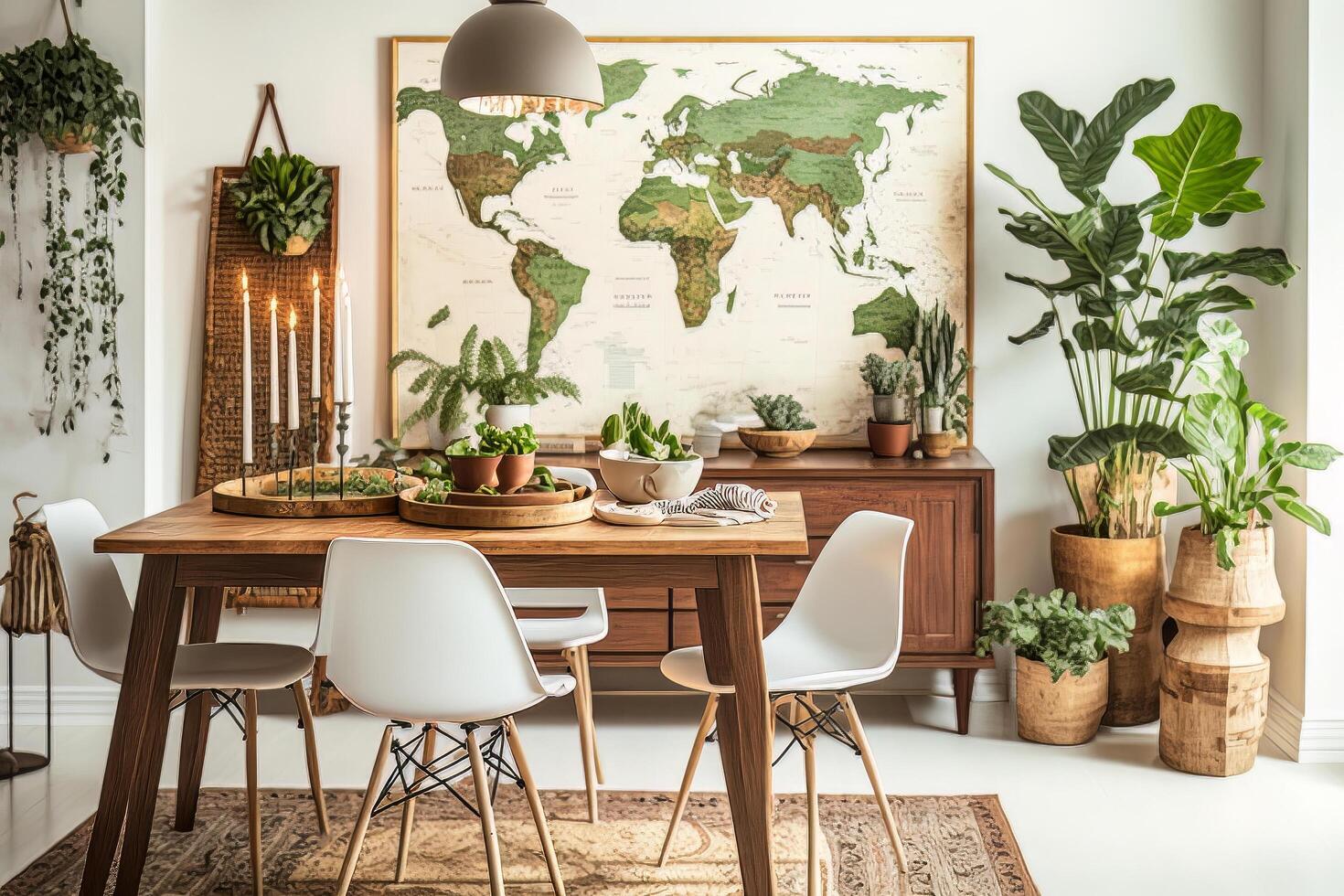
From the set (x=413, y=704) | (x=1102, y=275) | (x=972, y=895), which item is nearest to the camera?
(x=413, y=704)

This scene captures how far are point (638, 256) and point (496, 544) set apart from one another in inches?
81.8

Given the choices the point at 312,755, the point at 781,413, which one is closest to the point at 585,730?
the point at 312,755

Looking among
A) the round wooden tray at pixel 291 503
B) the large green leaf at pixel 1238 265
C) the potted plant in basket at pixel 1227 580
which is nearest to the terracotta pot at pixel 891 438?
the potted plant in basket at pixel 1227 580

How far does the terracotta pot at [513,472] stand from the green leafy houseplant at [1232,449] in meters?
2.02

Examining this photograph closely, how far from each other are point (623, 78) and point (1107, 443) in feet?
6.62

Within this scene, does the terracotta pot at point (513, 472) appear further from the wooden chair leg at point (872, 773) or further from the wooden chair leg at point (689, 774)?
the wooden chair leg at point (872, 773)

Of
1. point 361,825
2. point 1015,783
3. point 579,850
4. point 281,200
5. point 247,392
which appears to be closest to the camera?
point 361,825

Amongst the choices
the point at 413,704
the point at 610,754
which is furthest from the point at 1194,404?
the point at 413,704

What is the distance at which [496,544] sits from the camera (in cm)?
236

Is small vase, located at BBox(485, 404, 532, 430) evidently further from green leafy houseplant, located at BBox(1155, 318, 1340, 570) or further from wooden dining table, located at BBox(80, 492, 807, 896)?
green leafy houseplant, located at BBox(1155, 318, 1340, 570)

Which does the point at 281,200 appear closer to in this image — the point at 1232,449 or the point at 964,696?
the point at 964,696

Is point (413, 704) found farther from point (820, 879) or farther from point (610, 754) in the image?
point (610, 754)

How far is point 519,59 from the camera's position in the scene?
2590 millimetres

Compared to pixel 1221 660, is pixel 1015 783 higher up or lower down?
lower down
